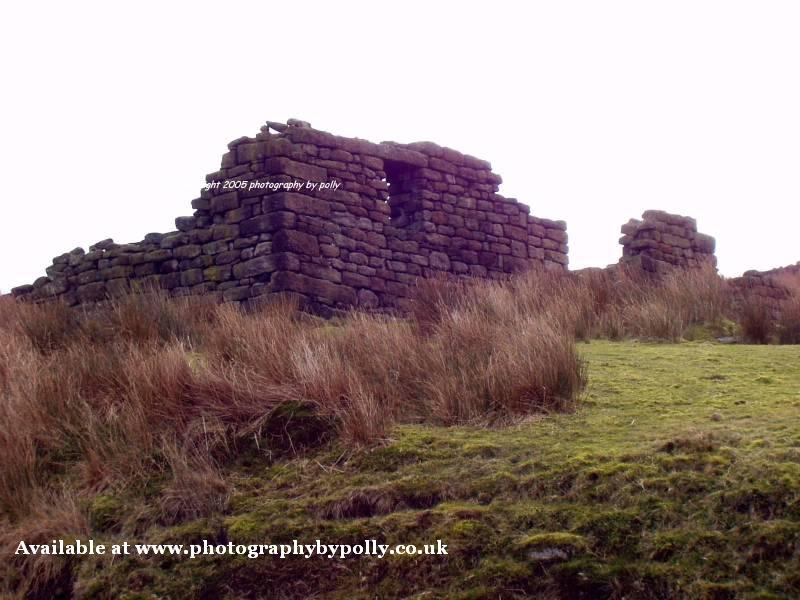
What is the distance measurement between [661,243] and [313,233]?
186 inches

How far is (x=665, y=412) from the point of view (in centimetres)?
718

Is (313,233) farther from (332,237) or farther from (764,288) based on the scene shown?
(764,288)

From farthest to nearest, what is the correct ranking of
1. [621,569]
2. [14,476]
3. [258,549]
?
[14,476], [258,549], [621,569]

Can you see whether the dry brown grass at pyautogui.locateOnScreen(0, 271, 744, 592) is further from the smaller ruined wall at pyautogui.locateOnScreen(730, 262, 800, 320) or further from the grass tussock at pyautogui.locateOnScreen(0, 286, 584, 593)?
the smaller ruined wall at pyautogui.locateOnScreen(730, 262, 800, 320)

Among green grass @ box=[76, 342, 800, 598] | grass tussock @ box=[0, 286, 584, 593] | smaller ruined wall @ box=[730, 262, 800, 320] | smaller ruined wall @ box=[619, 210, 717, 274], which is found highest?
smaller ruined wall @ box=[619, 210, 717, 274]

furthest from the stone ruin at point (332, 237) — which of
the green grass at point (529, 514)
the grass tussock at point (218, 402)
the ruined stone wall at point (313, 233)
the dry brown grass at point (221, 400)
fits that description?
the green grass at point (529, 514)

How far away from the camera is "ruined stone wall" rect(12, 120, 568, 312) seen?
43.7 ft

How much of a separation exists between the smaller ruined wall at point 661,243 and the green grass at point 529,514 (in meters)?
8.10

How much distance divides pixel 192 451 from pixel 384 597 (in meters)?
1.95

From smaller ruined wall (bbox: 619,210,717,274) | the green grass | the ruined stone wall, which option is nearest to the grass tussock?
the green grass

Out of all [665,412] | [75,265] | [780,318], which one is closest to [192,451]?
[665,412]

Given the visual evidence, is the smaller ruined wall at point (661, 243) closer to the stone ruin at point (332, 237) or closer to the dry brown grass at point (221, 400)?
the stone ruin at point (332, 237)

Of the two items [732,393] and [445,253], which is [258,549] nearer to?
[732,393]

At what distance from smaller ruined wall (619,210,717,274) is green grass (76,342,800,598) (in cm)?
810
